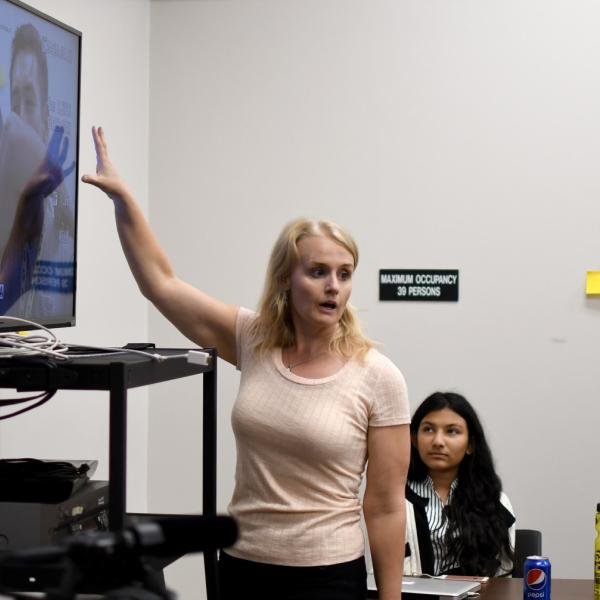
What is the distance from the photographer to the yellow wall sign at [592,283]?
12.4ft

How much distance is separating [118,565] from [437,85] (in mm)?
3308

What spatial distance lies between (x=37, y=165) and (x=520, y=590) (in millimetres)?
1642

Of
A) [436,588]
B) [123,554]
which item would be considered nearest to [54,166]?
[123,554]

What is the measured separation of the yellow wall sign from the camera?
3.78 metres

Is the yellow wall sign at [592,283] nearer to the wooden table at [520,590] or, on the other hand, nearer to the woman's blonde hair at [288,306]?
the wooden table at [520,590]

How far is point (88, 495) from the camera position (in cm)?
168

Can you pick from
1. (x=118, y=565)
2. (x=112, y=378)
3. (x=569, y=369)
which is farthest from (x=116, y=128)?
(x=118, y=565)

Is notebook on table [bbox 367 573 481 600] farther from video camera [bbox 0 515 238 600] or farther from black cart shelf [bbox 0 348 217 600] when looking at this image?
video camera [bbox 0 515 238 600]

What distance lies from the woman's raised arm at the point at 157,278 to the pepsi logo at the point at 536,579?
2.74ft

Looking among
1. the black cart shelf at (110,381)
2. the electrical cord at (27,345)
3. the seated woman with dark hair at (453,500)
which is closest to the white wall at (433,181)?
the seated woman with dark hair at (453,500)

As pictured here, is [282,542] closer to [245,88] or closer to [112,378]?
[112,378]

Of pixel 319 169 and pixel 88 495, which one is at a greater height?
pixel 319 169

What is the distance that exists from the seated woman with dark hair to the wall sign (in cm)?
54

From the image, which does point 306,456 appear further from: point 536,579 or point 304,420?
point 536,579
